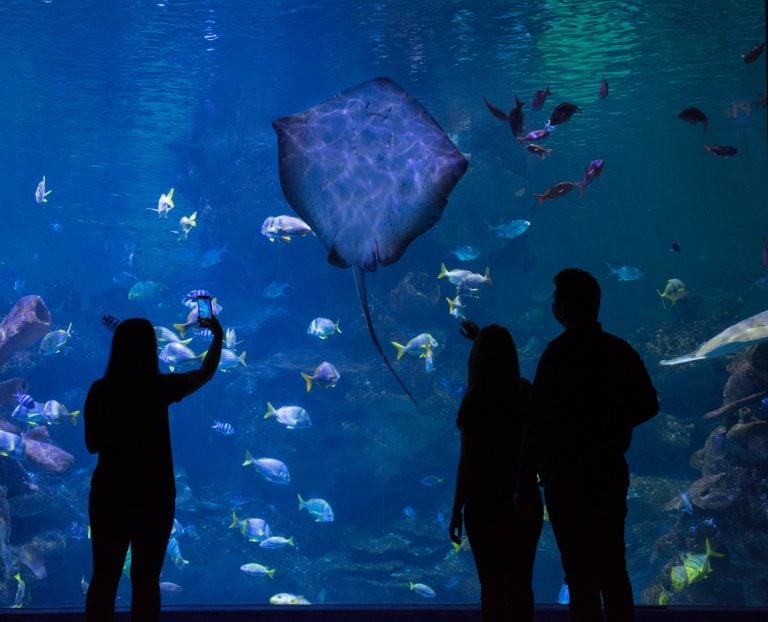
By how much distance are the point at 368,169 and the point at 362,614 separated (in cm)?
290

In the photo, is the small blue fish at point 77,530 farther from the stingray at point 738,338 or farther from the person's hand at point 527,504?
the person's hand at point 527,504

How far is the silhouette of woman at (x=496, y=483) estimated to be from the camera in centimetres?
243

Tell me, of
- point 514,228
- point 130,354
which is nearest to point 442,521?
point 514,228

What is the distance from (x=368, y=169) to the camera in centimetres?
379

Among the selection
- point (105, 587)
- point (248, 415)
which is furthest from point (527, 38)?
point (105, 587)

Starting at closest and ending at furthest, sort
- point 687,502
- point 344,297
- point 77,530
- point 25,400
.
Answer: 1. point 687,502
2. point 25,400
3. point 77,530
4. point 344,297

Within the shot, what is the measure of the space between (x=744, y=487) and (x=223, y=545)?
12477 mm

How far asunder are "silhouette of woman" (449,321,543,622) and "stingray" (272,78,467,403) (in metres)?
1.33

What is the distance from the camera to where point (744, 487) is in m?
7.63

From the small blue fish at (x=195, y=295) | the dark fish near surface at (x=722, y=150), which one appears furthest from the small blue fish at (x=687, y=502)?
the small blue fish at (x=195, y=295)

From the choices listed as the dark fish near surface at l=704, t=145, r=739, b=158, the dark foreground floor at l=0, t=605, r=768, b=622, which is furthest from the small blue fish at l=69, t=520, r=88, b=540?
the dark fish near surface at l=704, t=145, r=739, b=158

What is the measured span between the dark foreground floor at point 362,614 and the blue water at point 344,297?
544 centimetres

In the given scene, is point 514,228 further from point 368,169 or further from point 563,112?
point 368,169

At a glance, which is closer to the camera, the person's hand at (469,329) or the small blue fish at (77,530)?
the person's hand at (469,329)
